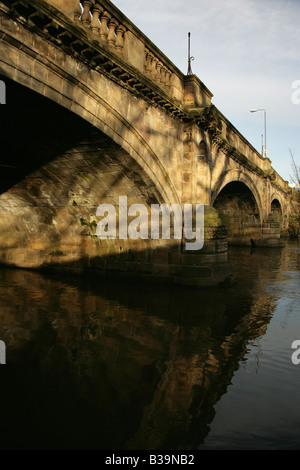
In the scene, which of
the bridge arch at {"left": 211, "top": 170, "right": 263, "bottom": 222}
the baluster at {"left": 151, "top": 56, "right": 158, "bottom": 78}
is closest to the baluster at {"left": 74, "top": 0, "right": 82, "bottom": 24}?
the baluster at {"left": 151, "top": 56, "right": 158, "bottom": 78}

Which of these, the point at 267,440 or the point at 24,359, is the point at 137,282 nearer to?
the point at 24,359

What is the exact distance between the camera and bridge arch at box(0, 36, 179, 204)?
457cm

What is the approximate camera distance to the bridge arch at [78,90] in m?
4.57

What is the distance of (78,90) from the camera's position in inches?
220

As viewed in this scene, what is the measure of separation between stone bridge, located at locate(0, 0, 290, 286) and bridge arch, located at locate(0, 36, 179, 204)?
0.02m

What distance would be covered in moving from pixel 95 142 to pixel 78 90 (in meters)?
1.23

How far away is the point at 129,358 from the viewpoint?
13.6ft

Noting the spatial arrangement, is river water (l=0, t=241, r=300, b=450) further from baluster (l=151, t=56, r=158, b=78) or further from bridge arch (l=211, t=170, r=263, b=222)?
bridge arch (l=211, t=170, r=263, b=222)

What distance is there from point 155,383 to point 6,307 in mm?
4365

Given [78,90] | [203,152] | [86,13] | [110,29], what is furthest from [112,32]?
[203,152]

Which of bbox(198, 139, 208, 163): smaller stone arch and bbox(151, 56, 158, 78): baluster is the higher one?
bbox(151, 56, 158, 78): baluster

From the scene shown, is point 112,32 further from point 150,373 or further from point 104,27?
point 150,373

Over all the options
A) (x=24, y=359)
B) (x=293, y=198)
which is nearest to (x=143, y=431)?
(x=24, y=359)

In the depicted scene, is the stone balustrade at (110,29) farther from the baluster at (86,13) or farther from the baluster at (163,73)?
the baluster at (163,73)
